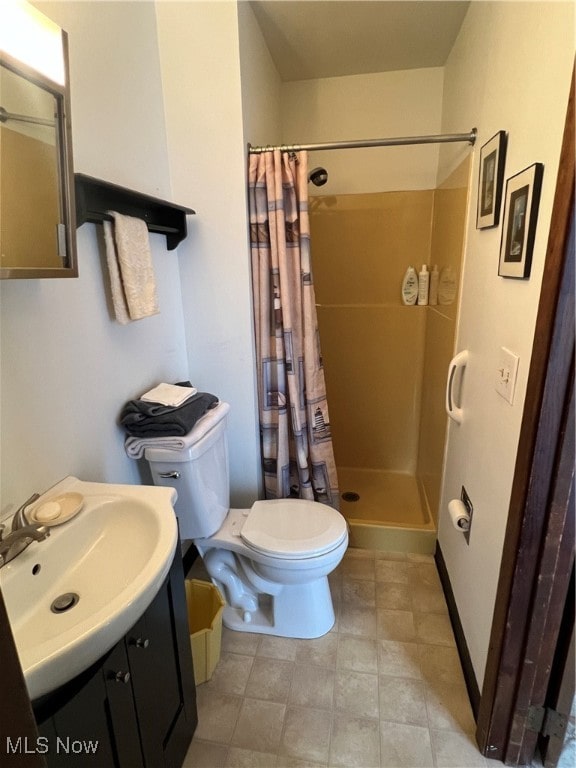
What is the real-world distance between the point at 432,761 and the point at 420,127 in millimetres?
2804

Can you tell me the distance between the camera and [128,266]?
135 centimetres

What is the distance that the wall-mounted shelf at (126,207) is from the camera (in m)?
1.17

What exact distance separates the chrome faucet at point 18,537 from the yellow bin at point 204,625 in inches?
31.7

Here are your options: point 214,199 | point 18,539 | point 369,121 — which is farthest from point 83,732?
point 369,121

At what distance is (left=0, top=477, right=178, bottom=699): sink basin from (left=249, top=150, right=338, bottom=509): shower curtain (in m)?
0.91

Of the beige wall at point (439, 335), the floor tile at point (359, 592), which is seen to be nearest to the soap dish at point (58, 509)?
the floor tile at point (359, 592)

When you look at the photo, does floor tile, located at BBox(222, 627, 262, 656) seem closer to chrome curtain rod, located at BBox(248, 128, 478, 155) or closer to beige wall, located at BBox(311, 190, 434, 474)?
beige wall, located at BBox(311, 190, 434, 474)

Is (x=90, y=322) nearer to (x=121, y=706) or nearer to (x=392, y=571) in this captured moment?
(x=121, y=706)

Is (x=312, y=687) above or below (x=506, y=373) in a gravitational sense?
below

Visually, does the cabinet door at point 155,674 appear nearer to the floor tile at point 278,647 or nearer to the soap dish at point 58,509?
Result: the soap dish at point 58,509

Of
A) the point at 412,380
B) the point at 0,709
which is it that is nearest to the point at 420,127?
the point at 412,380

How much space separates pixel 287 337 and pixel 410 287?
1025mm

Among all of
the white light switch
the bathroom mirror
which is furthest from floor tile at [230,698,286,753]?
the bathroom mirror

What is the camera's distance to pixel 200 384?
2.00 m
